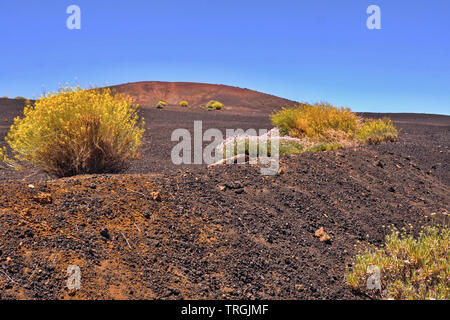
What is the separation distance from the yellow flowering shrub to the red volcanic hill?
103 feet

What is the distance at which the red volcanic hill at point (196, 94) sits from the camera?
38.9 metres

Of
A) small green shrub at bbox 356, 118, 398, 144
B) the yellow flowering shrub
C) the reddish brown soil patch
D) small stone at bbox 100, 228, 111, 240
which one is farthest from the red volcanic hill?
small stone at bbox 100, 228, 111, 240

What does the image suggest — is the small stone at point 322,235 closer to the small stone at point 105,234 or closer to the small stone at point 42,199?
the small stone at point 105,234

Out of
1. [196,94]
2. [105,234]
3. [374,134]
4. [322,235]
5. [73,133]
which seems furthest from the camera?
[196,94]

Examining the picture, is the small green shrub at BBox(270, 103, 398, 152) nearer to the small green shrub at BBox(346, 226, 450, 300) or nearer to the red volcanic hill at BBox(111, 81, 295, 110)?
the small green shrub at BBox(346, 226, 450, 300)

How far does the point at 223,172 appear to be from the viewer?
614 cm

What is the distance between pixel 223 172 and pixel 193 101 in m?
35.3

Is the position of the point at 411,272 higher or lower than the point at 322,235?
lower

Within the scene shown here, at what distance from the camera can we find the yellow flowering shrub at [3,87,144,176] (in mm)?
5969

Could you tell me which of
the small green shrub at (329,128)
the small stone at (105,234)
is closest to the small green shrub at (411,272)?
the small stone at (105,234)

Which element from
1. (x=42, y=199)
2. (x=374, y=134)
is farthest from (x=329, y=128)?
(x=42, y=199)

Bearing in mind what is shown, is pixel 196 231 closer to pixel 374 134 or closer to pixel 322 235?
pixel 322 235

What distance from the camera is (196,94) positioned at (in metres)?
42.2

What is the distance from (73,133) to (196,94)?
36801mm
